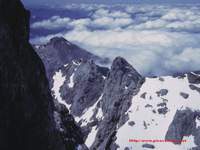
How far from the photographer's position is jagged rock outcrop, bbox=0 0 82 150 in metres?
35.2

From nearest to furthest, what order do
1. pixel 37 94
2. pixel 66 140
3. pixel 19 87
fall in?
pixel 19 87
pixel 37 94
pixel 66 140

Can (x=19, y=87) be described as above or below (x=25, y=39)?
below

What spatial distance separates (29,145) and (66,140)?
24.9 m

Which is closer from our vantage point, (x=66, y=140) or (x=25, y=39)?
(x=25, y=39)

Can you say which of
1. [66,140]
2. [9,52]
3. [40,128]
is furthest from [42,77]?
[66,140]

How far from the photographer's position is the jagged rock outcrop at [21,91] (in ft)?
116

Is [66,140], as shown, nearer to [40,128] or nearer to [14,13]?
[40,128]

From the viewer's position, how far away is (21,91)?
37.2 m

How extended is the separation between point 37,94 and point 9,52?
7266mm

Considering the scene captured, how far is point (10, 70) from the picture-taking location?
35.6 m

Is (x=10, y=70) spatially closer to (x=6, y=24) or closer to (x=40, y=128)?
(x=6, y=24)

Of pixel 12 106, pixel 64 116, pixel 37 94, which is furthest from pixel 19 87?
pixel 64 116

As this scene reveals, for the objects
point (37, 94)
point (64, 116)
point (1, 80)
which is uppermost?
point (1, 80)

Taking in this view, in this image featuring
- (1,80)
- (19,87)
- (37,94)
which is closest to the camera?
(1,80)
